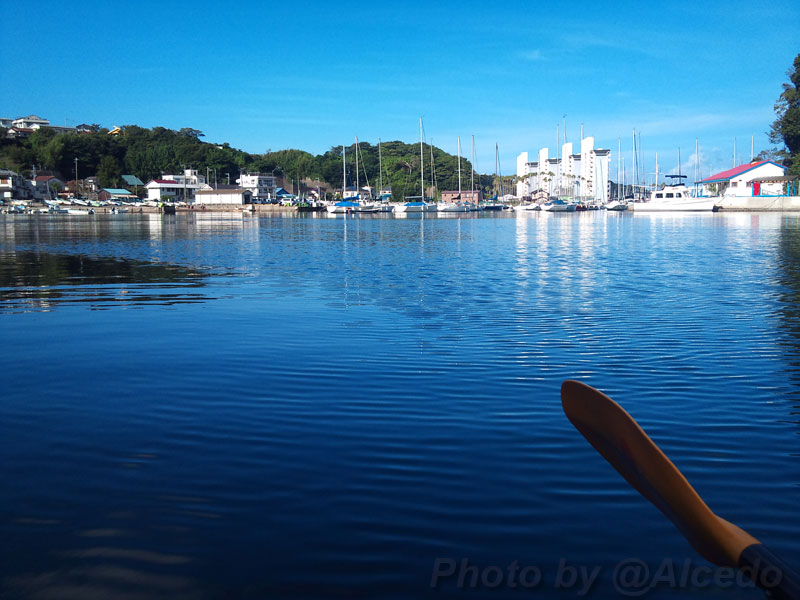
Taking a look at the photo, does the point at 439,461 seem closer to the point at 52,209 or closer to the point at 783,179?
the point at 783,179

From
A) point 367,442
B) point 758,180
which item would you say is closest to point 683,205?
point 758,180

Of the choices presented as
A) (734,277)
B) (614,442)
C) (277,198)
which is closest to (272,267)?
(734,277)

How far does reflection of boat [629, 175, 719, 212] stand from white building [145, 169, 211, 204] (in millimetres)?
90340

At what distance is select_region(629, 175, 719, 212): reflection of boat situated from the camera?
8344cm

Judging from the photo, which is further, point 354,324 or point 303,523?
point 354,324

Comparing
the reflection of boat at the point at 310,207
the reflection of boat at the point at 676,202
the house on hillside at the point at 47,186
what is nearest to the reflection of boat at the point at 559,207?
the reflection of boat at the point at 676,202

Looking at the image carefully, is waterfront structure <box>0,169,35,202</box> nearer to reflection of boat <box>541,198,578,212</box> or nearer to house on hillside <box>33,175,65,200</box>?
house on hillside <box>33,175,65,200</box>

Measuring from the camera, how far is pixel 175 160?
15738 centimetres

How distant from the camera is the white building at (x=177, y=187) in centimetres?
13652

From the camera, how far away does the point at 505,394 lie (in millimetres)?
6559

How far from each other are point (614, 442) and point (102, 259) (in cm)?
2353

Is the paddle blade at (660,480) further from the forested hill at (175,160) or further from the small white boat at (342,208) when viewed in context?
the forested hill at (175,160)

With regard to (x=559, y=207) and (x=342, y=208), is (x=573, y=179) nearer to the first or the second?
(x=559, y=207)

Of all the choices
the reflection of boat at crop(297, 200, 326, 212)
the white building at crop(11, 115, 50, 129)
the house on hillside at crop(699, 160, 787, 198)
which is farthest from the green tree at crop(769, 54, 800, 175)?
the white building at crop(11, 115, 50, 129)
